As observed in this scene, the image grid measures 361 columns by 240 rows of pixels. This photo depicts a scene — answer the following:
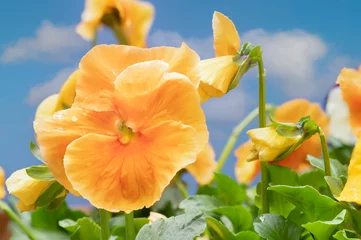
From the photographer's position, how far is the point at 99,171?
0.43 m

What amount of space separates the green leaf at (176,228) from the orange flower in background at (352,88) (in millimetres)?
200

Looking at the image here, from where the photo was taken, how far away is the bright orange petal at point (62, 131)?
44 cm

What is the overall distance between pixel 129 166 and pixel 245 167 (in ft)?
1.66

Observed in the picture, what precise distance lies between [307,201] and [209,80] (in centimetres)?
12

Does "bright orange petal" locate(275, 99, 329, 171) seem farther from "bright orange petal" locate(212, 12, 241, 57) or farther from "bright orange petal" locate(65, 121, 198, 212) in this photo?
"bright orange petal" locate(65, 121, 198, 212)

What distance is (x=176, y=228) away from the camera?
1.55 ft

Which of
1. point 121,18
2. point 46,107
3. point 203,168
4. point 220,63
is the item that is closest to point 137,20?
point 121,18

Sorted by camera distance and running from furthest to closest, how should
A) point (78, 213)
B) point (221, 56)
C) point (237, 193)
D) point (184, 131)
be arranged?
point (78, 213) < point (237, 193) < point (221, 56) < point (184, 131)

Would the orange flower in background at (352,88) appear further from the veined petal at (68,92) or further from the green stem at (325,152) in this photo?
the veined petal at (68,92)

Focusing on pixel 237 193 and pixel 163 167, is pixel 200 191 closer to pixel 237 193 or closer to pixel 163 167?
pixel 237 193

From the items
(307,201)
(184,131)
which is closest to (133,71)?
(184,131)

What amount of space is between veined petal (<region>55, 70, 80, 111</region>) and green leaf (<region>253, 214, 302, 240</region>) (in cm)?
21

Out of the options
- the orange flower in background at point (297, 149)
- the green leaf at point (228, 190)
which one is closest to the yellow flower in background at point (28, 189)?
the green leaf at point (228, 190)

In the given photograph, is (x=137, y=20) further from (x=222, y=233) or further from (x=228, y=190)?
(x=222, y=233)
